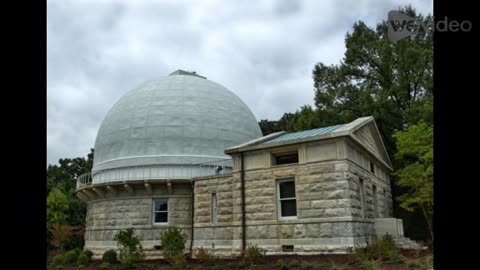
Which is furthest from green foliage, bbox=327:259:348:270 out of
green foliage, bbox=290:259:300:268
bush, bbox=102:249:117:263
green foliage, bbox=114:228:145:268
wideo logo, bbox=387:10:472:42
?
bush, bbox=102:249:117:263

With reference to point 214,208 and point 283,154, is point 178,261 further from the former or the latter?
point 283,154

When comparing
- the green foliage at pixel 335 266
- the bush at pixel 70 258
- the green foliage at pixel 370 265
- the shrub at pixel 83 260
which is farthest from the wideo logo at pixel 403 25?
the bush at pixel 70 258

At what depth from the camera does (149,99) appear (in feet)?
89.9

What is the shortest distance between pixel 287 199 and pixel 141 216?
33.4ft

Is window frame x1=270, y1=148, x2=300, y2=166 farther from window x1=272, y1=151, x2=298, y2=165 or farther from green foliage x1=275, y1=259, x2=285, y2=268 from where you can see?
green foliage x1=275, y1=259, x2=285, y2=268

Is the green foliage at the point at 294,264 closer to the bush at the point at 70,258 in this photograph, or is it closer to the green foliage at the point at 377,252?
the green foliage at the point at 377,252

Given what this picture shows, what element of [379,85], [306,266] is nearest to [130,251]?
[306,266]

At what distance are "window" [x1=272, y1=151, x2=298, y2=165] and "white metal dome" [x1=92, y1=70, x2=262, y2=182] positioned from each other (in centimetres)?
836

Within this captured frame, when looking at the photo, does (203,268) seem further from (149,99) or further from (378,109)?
(378,109)

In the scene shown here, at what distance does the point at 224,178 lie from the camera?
19391mm

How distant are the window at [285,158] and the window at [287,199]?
3.16 ft

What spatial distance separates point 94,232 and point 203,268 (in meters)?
12.0

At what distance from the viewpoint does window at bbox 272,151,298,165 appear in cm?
1736
